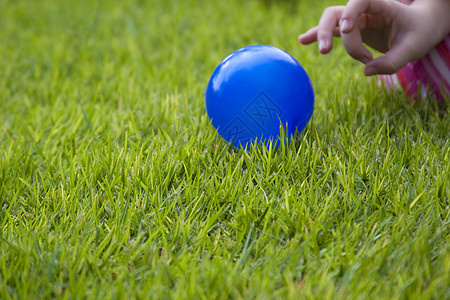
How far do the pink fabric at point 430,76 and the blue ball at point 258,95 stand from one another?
25.7 inches

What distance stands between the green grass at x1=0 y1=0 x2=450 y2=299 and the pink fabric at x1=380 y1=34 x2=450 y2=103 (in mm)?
79

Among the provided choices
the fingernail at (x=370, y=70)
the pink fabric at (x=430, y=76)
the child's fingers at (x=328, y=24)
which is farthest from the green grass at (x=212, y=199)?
the child's fingers at (x=328, y=24)

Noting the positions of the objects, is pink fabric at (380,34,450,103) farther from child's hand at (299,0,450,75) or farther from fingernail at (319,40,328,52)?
fingernail at (319,40,328,52)

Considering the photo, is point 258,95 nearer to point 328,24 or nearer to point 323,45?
point 323,45

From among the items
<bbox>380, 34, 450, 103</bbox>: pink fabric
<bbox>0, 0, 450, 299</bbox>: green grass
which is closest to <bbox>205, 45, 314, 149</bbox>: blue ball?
<bbox>0, 0, 450, 299</bbox>: green grass

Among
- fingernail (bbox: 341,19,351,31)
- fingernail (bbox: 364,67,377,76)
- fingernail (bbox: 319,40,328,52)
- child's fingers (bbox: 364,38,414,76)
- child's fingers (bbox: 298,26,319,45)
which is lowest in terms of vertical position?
fingernail (bbox: 364,67,377,76)

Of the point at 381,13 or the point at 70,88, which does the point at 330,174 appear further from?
the point at 70,88

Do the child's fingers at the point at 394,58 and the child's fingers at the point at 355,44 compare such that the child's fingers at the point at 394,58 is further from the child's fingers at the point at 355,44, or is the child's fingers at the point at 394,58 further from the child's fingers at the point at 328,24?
the child's fingers at the point at 328,24

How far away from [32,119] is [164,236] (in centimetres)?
147

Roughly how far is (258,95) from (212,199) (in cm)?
47

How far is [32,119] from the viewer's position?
262cm

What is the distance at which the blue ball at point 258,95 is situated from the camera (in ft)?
6.21

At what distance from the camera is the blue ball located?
189 centimetres

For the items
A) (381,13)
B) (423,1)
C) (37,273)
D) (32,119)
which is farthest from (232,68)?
(32,119)
